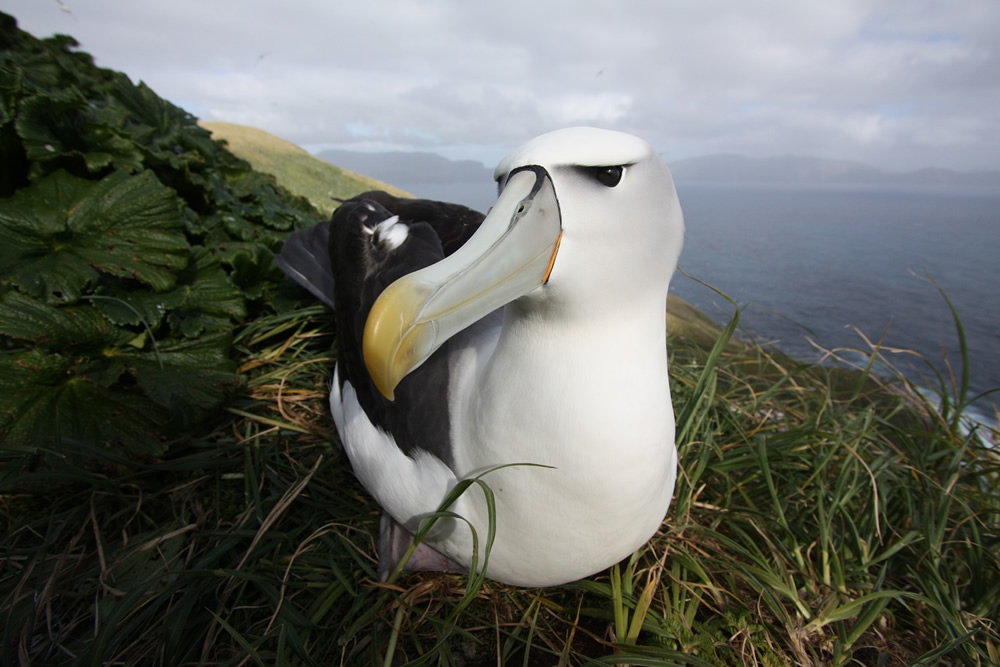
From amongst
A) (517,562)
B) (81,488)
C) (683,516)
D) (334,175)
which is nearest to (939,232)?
(334,175)

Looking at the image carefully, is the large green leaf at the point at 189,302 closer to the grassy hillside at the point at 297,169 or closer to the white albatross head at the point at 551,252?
the white albatross head at the point at 551,252

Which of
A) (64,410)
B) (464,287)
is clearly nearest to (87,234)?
(64,410)

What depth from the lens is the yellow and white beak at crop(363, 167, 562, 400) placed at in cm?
106

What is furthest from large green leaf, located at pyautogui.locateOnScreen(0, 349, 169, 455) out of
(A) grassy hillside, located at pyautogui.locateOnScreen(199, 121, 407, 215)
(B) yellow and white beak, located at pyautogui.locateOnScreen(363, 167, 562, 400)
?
(A) grassy hillside, located at pyautogui.locateOnScreen(199, 121, 407, 215)

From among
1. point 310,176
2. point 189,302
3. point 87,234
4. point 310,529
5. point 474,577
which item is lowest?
point 310,529

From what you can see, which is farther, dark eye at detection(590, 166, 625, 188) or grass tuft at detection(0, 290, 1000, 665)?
grass tuft at detection(0, 290, 1000, 665)

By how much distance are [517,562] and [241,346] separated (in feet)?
6.52

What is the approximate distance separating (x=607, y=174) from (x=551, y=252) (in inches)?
8.5

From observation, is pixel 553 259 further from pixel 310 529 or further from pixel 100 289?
pixel 100 289

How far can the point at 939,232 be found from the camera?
12.0 meters

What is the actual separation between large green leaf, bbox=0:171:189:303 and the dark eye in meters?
1.92

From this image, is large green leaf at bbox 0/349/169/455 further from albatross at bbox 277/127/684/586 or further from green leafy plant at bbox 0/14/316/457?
albatross at bbox 277/127/684/586

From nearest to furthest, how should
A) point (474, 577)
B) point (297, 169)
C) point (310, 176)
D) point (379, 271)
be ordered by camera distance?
point (474, 577), point (379, 271), point (310, 176), point (297, 169)

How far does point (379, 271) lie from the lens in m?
2.14
